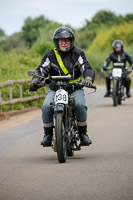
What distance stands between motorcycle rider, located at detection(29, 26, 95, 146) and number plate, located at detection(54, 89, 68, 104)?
1.06 ft

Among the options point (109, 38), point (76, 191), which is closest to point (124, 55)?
point (76, 191)

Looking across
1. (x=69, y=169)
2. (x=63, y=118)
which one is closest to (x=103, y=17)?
(x=63, y=118)

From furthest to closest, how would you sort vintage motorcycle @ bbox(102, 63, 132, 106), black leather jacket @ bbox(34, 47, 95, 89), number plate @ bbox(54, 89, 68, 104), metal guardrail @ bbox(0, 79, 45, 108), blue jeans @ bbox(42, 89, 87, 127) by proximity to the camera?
vintage motorcycle @ bbox(102, 63, 132, 106) < metal guardrail @ bbox(0, 79, 45, 108) < black leather jacket @ bbox(34, 47, 95, 89) < blue jeans @ bbox(42, 89, 87, 127) < number plate @ bbox(54, 89, 68, 104)

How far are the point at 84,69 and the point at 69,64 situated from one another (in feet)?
0.76

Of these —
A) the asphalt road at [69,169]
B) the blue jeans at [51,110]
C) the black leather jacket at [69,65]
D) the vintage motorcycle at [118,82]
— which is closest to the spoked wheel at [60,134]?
the asphalt road at [69,169]

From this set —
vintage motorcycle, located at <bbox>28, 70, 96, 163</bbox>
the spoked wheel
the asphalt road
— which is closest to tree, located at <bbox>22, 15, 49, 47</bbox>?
the asphalt road

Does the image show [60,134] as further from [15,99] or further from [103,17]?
[103,17]

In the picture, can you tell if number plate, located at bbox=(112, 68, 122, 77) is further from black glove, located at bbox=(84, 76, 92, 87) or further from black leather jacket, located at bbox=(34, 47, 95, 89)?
black glove, located at bbox=(84, 76, 92, 87)

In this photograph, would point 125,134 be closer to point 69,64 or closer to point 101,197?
point 69,64

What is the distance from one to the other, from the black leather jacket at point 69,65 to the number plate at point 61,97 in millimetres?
562

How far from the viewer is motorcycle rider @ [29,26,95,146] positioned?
8.64 metres

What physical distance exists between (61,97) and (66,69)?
692 mm

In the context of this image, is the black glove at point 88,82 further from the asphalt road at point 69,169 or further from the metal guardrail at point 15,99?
the metal guardrail at point 15,99

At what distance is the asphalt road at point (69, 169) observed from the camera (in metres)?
6.23
